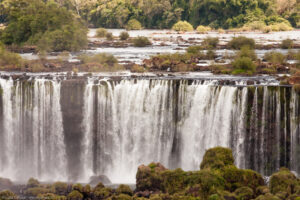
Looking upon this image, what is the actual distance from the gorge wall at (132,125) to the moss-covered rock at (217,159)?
12.4 ft

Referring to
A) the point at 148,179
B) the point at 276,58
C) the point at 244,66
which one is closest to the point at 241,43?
the point at 276,58

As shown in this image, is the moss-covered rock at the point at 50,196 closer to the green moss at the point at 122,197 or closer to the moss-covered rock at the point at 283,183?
the green moss at the point at 122,197

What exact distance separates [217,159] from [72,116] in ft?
29.2

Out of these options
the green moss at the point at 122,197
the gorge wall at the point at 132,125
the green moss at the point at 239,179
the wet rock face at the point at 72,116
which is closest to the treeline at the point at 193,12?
the gorge wall at the point at 132,125

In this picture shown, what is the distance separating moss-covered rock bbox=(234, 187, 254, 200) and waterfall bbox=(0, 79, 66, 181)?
10022 mm

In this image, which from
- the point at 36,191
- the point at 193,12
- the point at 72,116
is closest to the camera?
the point at 36,191

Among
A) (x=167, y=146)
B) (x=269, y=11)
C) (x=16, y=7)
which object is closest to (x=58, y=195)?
(x=167, y=146)

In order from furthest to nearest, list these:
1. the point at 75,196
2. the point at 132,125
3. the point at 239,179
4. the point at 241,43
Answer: the point at 241,43 → the point at 132,125 → the point at 75,196 → the point at 239,179

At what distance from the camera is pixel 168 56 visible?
38.0 meters

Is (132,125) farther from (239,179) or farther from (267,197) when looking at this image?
(267,197)

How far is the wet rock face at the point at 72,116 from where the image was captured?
95.9ft

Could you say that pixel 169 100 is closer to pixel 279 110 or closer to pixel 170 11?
pixel 279 110

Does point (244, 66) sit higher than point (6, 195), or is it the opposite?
point (244, 66)

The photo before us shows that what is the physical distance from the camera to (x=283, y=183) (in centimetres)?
2144
